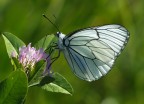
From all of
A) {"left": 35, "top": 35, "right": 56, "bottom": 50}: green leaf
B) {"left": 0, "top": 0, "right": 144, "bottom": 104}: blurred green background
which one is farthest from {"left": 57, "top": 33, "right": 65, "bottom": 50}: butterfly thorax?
{"left": 0, "top": 0, "right": 144, "bottom": 104}: blurred green background

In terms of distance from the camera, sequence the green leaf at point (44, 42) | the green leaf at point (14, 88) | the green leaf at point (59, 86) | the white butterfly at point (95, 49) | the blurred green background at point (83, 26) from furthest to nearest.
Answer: the blurred green background at point (83, 26)
the white butterfly at point (95, 49)
the green leaf at point (44, 42)
the green leaf at point (59, 86)
the green leaf at point (14, 88)

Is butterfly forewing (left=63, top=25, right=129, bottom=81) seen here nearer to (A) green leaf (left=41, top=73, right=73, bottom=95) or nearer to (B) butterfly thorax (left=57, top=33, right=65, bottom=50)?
(B) butterfly thorax (left=57, top=33, right=65, bottom=50)

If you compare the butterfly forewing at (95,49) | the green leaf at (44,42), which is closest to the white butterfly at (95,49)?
the butterfly forewing at (95,49)

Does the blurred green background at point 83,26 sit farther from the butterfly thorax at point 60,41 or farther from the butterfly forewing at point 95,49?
the butterfly thorax at point 60,41

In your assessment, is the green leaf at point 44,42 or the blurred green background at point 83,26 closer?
the green leaf at point 44,42

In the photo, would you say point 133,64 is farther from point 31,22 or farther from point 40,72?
point 40,72

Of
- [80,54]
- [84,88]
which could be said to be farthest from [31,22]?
[80,54]
